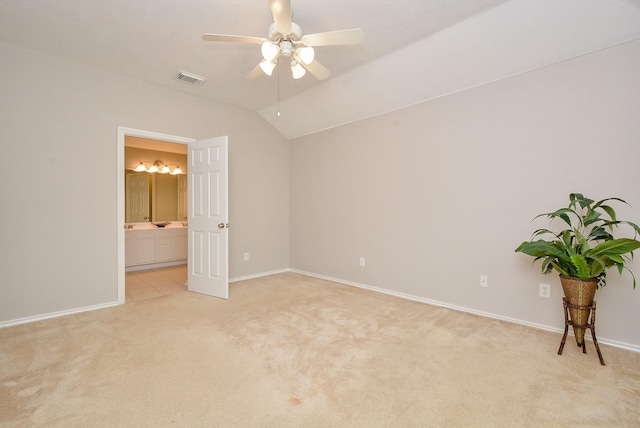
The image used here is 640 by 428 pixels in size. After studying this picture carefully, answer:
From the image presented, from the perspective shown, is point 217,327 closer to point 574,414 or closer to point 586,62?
point 574,414

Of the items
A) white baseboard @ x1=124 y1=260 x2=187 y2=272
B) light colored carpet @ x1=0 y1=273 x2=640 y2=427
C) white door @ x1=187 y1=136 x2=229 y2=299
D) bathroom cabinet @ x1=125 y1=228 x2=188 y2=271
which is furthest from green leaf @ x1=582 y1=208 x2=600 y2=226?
white baseboard @ x1=124 y1=260 x2=187 y2=272

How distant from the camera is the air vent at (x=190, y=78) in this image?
3.45m

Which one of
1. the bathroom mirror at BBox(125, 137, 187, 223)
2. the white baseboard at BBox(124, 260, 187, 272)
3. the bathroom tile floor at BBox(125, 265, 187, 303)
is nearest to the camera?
the bathroom tile floor at BBox(125, 265, 187, 303)

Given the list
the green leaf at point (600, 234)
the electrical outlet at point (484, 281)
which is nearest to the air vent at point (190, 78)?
the electrical outlet at point (484, 281)

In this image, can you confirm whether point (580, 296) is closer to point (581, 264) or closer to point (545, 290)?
point (581, 264)

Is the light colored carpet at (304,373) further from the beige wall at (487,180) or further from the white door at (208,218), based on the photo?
the white door at (208,218)

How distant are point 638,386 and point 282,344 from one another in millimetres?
2427

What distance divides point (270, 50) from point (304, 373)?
2.34 meters

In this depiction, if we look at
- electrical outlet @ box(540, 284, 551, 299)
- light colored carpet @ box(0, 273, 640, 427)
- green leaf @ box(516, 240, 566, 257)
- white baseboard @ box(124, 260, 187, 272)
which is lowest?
light colored carpet @ box(0, 273, 640, 427)

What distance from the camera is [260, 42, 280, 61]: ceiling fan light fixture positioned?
215 centimetres

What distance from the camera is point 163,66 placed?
328 cm

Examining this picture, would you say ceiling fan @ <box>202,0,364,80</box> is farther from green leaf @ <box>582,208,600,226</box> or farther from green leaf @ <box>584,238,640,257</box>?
green leaf @ <box>584,238,640,257</box>

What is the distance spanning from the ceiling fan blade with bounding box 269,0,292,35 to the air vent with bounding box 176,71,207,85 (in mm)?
1942

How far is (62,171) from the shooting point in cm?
312
